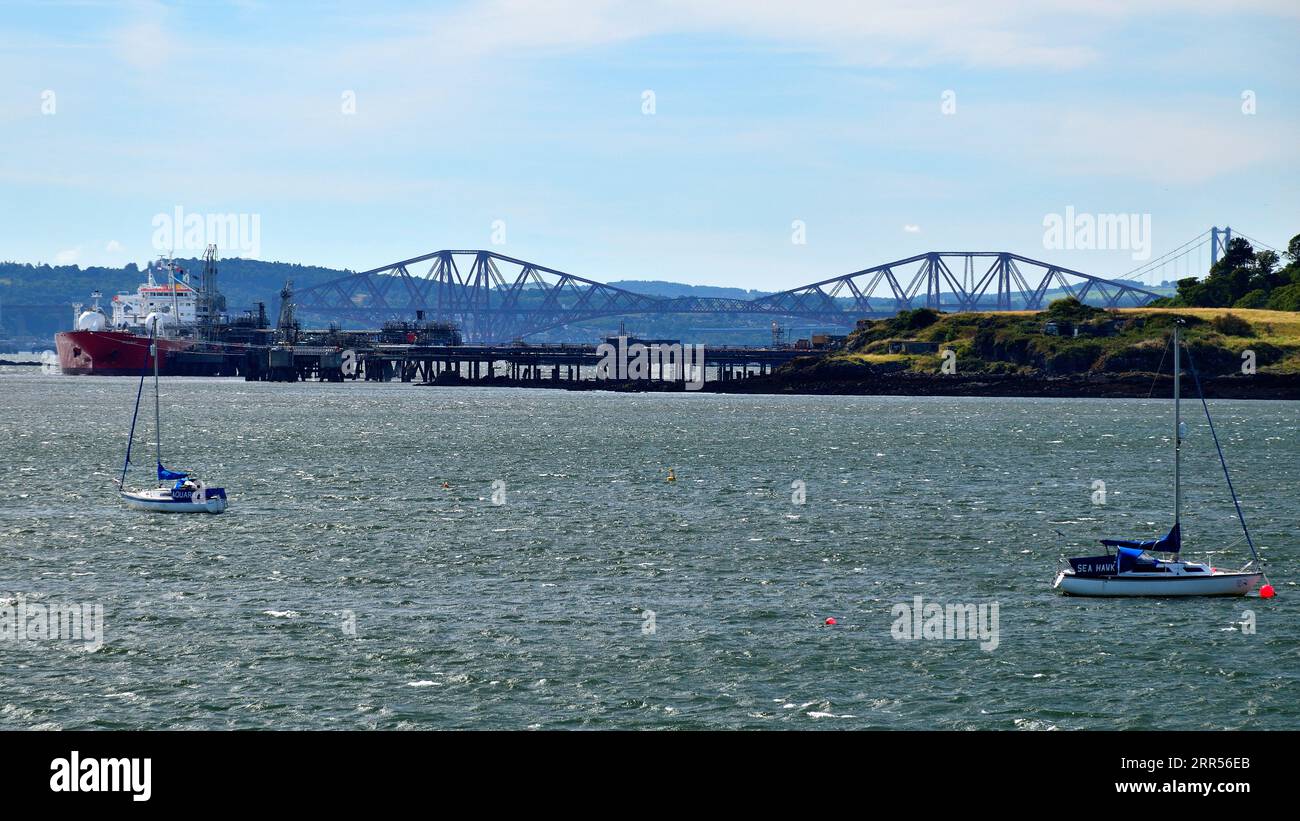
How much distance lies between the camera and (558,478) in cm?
8544

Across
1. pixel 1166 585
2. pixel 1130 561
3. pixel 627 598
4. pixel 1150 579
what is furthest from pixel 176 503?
pixel 1166 585

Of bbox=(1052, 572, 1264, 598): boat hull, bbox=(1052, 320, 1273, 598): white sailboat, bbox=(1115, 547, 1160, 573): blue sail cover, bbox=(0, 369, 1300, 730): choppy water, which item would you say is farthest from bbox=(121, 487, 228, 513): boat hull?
bbox=(1115, 547, 1160, 573): blue sail cover

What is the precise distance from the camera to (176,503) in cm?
6406

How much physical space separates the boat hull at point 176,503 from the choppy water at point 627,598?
42.9 inches

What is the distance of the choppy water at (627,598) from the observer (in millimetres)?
29922

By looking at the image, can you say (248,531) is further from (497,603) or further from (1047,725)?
Result: (1047,725)

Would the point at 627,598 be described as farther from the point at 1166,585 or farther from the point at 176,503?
Answer: the point at 176,503

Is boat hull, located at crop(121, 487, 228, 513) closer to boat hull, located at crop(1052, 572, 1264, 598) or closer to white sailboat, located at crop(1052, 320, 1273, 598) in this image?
white sailboat, located at crop(1052, 320, 1273, 598)

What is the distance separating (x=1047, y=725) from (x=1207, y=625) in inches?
478

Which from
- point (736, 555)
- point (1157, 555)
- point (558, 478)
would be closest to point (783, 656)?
point (736, 555)

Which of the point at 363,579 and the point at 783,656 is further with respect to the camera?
the point at 363,579

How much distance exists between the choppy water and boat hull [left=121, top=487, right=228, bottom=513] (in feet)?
3.57

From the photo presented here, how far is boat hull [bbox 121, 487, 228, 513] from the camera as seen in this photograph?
64.1m

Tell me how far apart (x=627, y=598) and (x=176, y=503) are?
29.9m
